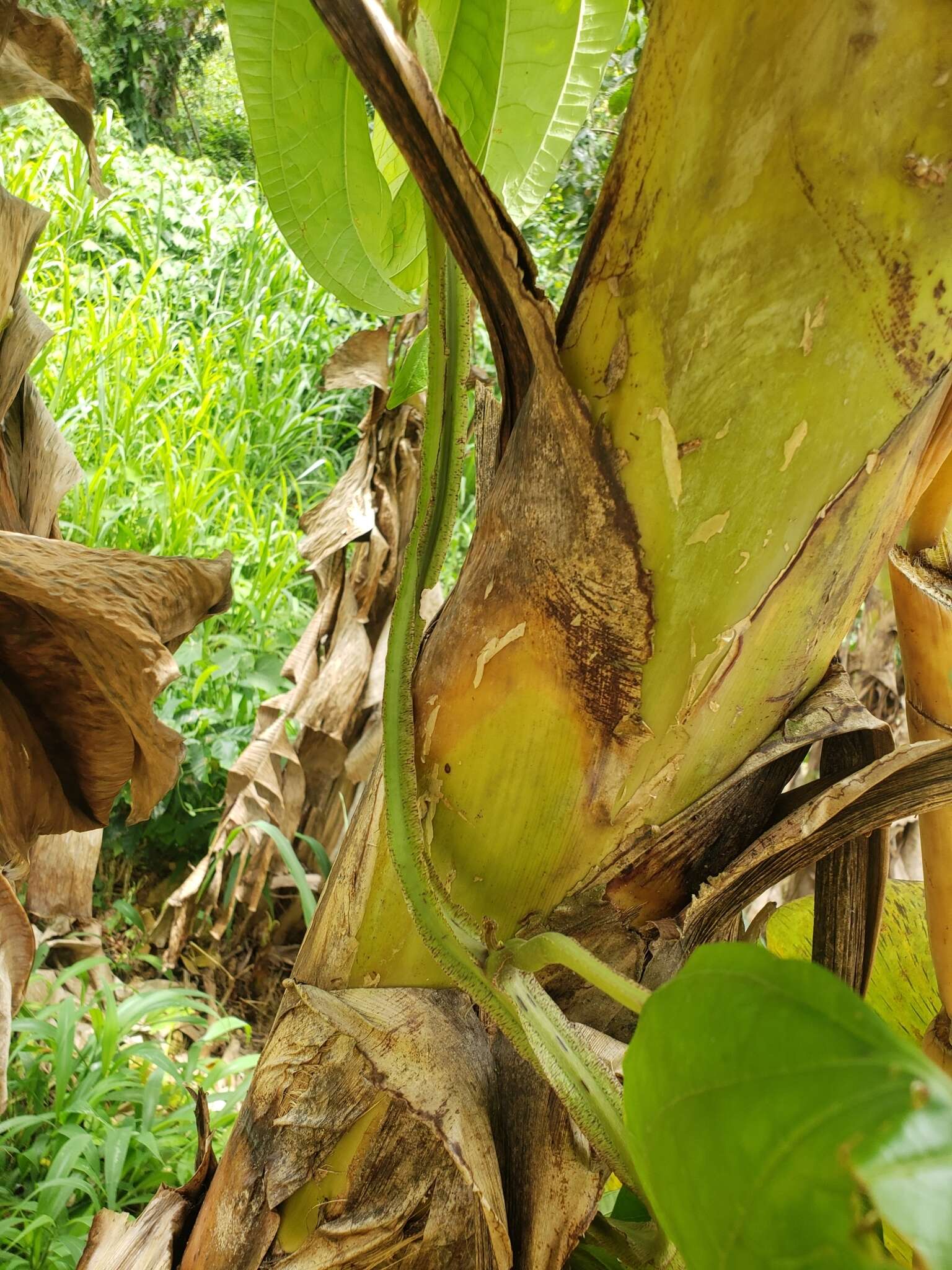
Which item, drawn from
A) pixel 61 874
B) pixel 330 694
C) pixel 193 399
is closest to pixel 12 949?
pixel 61 874

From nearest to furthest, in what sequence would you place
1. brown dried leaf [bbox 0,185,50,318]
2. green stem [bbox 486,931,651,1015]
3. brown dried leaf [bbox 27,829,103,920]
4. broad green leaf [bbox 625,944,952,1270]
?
broad green leaf [bbox 625,944,952,1270], green stem [bbox 486,931,651,1015], brown dried leaf [bbox 0,185,50,318], brown dried leaf [bbox 27,829,103,920]

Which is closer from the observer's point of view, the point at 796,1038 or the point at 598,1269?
the point at 796,1038

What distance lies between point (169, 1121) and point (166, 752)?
3.28 feet

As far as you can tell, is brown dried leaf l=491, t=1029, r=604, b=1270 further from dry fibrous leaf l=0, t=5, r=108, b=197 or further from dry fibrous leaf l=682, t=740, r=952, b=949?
dry fibrous leaf l=0, t=5, r=108, b=197

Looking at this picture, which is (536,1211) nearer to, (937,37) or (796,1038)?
(796,1038)

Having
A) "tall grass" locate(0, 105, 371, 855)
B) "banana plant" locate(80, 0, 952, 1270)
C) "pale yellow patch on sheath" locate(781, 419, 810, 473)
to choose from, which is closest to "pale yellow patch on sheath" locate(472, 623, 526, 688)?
"banana plant" locate(80, 0, 952, 1270)

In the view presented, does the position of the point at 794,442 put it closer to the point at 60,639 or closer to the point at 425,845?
the point at 425,845

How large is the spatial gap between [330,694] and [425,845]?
1.19m

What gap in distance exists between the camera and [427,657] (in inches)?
14.5

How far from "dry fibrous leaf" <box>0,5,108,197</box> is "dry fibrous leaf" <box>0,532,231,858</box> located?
27 cm

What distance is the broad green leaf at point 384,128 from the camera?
14.8 inches

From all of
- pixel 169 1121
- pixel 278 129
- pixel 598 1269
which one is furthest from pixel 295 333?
pixel 598 1269

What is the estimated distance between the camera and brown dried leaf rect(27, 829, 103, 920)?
0.96 m

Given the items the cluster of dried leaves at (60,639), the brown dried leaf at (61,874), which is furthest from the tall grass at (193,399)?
the cluster of dried leaves at (60,639)
